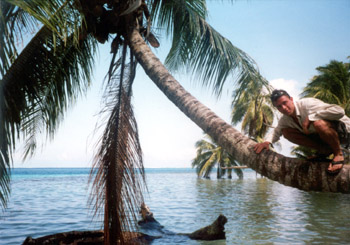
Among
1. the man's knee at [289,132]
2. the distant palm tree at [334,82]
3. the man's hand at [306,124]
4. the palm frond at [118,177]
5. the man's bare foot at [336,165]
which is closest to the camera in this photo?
the man's bare foot at [336,165]

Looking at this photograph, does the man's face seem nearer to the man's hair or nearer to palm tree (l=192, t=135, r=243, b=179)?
the man's hair

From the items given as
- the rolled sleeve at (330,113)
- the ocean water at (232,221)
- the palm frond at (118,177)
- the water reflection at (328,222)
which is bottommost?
the ocean water at (232,221)

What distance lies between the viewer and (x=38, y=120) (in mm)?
5844

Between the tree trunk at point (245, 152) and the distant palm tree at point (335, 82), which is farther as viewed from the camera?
the distant palm tree at point (335, 82)

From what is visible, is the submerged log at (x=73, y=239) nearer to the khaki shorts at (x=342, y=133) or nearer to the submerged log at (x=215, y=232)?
the submerged log at (x=215, y=232)

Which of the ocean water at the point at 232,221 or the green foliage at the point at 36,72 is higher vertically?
the green foliage at the point at 36,72

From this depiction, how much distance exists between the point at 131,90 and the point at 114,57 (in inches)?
35.3

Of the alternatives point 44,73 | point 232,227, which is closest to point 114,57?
point 44,73

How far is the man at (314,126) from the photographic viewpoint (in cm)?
238

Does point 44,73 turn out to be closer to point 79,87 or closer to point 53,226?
point 79,87

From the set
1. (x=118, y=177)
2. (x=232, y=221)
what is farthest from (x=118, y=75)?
(x=232, y=221)

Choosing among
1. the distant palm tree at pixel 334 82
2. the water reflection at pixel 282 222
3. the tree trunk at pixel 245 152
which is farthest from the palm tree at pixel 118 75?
the distant palm tree at pixel 334 82

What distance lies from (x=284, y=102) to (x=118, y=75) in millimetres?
3044

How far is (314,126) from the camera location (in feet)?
8.11
